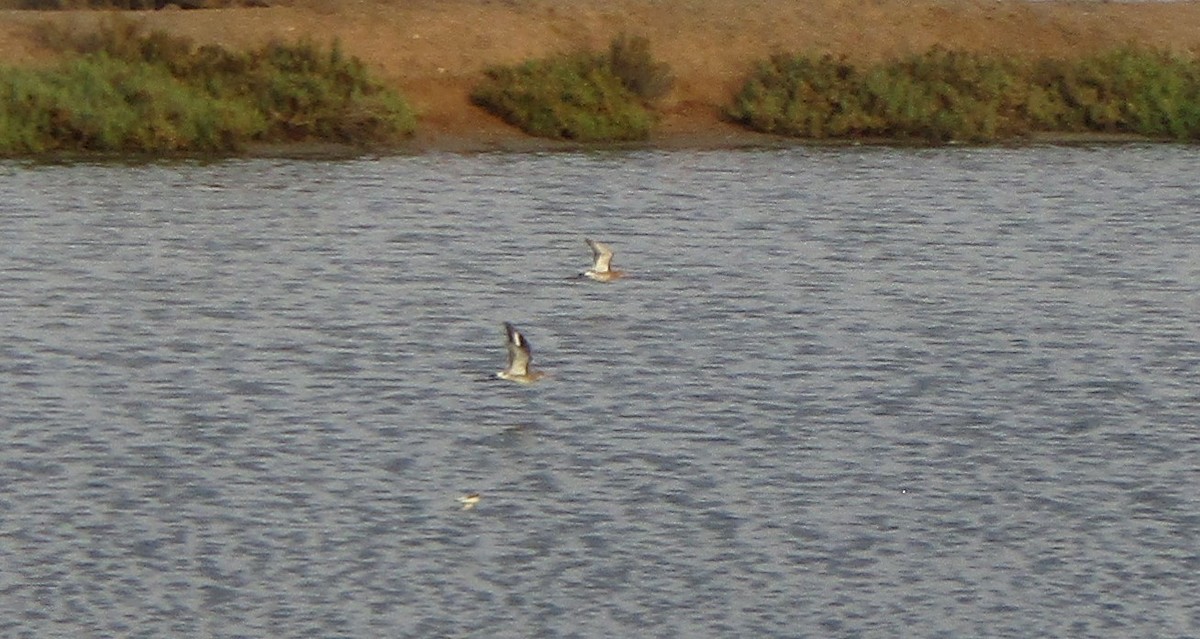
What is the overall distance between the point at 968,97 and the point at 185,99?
8.46m

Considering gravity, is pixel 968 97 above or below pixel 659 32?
below

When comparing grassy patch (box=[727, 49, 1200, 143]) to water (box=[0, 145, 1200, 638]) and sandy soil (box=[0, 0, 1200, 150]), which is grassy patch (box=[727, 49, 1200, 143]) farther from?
water (box=[0, 145, 1200, 638])

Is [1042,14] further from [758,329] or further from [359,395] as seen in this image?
[359,395]

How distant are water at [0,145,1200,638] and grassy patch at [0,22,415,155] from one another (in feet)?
2.03

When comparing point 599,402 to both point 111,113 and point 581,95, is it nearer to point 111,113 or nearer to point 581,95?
point 111,113

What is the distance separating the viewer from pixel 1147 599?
11.6 meters

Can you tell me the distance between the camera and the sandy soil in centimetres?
2567

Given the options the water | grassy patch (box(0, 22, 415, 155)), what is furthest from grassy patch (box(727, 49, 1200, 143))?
grassy patch (box(0, 22, 415, 155))

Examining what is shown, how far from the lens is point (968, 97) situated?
87.1ft

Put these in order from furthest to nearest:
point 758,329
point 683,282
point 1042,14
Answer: point 1042,14 → point 683,282 → point 758,329

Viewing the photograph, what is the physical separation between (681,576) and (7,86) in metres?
13.5

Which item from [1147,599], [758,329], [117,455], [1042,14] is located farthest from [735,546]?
[1042,14]

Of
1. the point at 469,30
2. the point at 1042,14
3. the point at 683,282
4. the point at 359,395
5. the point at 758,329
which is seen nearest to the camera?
the point at 359,395

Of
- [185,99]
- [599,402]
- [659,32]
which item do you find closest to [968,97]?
[659,32]
